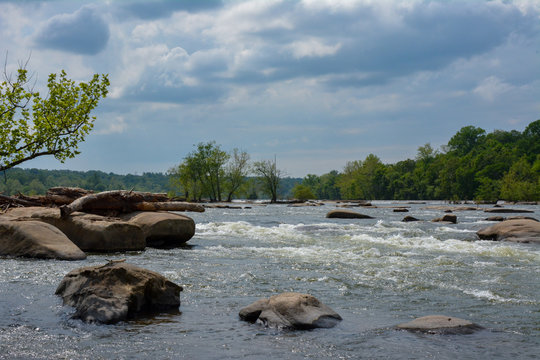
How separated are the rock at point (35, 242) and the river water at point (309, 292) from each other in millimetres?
406

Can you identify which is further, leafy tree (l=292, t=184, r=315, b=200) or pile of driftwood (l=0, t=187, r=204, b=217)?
leafy tree (l=292, t=184, r=315, b=200)

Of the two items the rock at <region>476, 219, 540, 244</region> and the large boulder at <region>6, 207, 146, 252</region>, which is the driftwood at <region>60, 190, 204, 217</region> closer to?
the large boulder at <region>6, 207, 146, 252</region>

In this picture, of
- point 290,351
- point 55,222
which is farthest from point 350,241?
point 290,351

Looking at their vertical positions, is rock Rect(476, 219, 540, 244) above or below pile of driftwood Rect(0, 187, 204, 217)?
below

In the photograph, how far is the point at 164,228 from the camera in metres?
15.9

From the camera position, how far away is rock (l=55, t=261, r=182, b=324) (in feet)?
22.1

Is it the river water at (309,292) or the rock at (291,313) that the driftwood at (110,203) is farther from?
the rock at (291,313)

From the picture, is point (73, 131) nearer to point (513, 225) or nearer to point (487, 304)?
point (487, 304)

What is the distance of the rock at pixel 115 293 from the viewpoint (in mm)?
6746

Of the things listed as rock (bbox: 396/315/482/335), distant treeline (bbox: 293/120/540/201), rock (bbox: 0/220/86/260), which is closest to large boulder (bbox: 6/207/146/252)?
rock (bbox: 0/220/86/260)

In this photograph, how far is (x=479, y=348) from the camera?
5695 millimetres

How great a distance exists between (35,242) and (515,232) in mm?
15992

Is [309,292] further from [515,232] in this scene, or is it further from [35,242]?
[515,232]

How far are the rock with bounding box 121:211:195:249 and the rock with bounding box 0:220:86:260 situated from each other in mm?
3555
